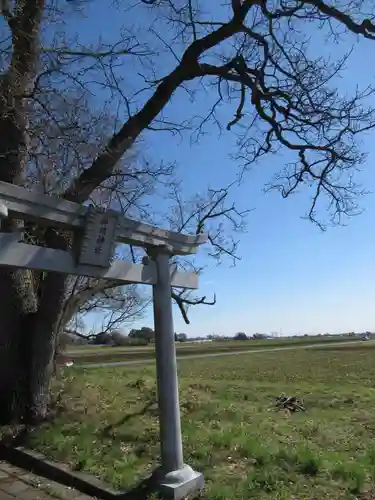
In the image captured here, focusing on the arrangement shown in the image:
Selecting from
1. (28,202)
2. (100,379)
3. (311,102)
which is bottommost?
(100,379)

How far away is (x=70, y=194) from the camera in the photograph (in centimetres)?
677

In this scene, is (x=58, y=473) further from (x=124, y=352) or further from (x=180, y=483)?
(x=124, y=352)

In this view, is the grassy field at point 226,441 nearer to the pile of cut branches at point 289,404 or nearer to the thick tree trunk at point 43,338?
the pile of cut branches at point 289,404

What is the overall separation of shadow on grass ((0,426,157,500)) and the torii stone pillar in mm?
207

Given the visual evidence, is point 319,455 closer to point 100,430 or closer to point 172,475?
point 172,475

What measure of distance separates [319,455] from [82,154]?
4.74m

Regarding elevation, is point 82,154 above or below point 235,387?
above

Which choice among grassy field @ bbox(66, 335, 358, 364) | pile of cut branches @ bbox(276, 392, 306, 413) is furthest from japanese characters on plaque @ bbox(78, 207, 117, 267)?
grassy field @ bbox(66, 335, 358, 364)

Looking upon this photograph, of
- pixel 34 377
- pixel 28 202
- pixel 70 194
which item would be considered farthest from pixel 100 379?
pixel 28 202

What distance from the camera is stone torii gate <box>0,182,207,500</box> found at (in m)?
4.27

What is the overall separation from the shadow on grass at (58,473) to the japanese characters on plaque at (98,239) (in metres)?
2.28

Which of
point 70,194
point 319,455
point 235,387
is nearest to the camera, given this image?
point 319,455

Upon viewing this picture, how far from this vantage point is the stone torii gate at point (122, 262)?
14.0ft

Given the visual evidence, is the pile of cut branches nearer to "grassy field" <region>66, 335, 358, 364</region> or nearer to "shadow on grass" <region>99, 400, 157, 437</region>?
"shadow on grass" <region>99, 400, 157, 437</region>
